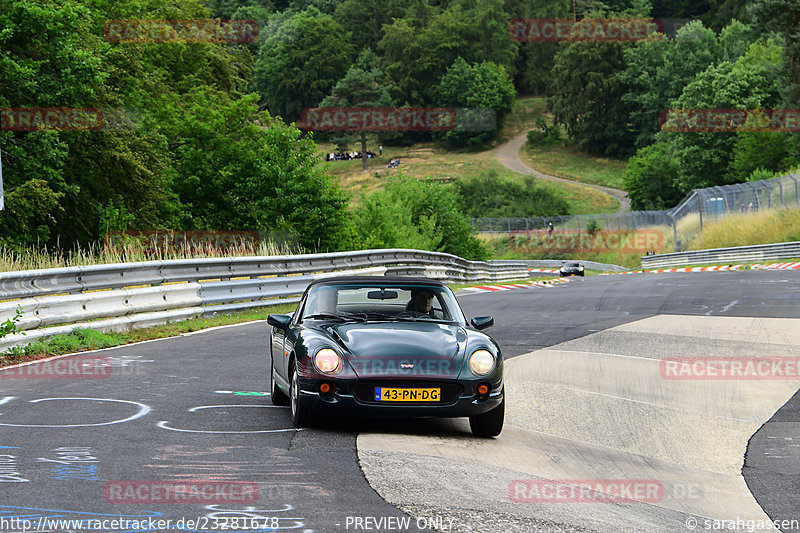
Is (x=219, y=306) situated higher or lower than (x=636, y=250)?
higher

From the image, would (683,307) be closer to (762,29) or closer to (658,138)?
(762,29)

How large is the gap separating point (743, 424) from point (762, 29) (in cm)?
6400

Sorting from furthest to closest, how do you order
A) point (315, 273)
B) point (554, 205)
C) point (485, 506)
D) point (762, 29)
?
point (554, 205)
point (762, 29)
point (315, 273)
point (485, 506)

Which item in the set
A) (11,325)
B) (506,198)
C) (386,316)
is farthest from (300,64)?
(386,316)

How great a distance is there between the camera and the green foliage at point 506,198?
349 feet

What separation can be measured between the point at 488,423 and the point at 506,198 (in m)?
106

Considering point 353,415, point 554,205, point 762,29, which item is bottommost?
point 554,205

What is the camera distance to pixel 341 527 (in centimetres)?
493

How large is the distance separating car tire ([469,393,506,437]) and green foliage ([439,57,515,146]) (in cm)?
14339

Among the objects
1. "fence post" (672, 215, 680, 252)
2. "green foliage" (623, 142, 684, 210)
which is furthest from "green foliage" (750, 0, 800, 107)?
"green foliage" (623, 142, 684, 210)

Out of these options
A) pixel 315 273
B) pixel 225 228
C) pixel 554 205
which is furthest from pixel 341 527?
pixel 554 205

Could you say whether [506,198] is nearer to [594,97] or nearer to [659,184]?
[659,184]

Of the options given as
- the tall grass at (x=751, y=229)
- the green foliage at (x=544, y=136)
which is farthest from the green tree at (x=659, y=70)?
the tall grass at (x=751, y=229)

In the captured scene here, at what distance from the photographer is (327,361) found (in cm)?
764
